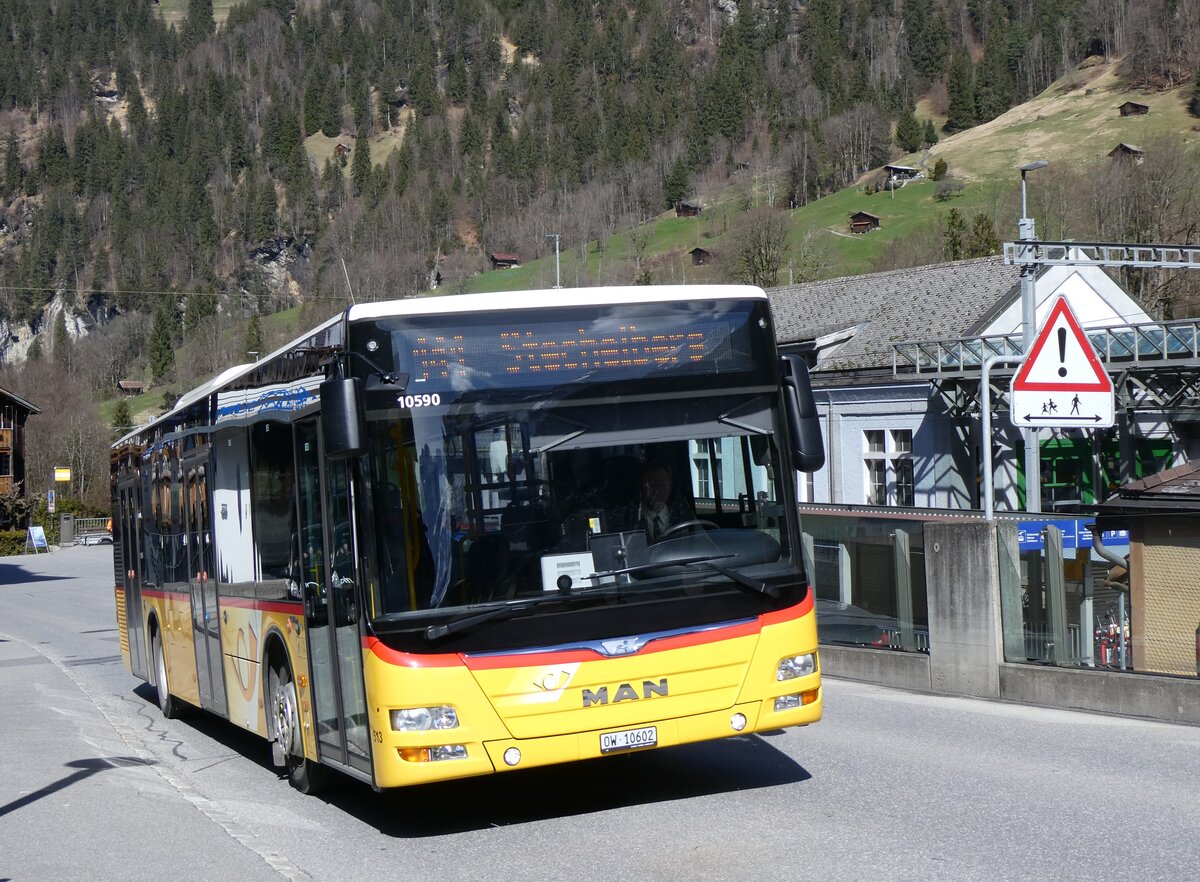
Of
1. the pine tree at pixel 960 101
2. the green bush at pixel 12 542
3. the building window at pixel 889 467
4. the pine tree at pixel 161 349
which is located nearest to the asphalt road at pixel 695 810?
the building window at pixel 889 467

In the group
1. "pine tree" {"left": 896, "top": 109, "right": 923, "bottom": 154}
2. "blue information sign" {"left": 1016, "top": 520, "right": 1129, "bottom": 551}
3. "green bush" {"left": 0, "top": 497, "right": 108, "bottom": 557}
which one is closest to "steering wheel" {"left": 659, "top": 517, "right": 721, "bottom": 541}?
"blue information sign" {"left": 1016, "top": 520, "right": 1129, "bottom": 551}

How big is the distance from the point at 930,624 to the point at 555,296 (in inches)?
257

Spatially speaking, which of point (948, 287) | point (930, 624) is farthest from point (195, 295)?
point (930, 624)

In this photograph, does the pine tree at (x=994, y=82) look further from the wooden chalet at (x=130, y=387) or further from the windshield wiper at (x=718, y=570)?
the windshield wiper at (x=718, y=570)

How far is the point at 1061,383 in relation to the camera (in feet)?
39.0

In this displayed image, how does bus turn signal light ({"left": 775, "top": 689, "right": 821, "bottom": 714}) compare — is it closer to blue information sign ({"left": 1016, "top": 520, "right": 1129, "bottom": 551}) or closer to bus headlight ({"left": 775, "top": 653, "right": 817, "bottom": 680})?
bus headlight ({"left": 775, "top": 653, "right": 817, "bottom": 680})

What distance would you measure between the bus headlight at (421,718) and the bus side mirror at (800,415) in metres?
2.37

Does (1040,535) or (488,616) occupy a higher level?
(488,616)

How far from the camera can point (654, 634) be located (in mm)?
7688

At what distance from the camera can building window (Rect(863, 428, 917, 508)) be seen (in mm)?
40531

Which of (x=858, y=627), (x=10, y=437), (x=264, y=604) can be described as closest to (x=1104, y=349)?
(x=858, y=627)

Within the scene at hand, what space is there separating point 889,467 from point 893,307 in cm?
627

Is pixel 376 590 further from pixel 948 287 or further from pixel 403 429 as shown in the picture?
pixel 948 287

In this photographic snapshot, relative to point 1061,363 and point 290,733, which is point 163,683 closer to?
point 290,733
